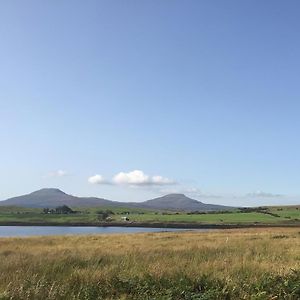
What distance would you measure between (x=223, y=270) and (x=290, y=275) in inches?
68.2

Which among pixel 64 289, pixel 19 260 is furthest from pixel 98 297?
pixel 19 260

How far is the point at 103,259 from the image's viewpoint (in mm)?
13969

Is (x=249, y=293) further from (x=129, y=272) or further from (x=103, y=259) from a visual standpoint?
(x=103, y=259)

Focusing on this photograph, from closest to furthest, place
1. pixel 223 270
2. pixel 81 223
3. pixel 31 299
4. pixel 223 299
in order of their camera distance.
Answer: pixel 31 299 → pixel 223 299 → pixel 223 270 → pixel 81 223

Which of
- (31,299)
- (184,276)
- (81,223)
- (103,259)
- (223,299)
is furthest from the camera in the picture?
(81,223)

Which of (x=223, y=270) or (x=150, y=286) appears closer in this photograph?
(x=150, y=286)

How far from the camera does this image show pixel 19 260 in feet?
40.5

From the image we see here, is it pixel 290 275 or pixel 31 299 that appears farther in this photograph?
pixel 290 275

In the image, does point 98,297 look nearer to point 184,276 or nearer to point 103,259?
point 184,276

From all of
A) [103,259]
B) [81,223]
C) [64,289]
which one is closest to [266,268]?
[103,259]

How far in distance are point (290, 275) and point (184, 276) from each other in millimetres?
2234

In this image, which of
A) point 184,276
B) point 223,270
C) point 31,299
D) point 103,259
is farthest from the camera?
point 103,259

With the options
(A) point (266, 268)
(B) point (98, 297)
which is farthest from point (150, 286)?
Result: (A) point (266, 268)

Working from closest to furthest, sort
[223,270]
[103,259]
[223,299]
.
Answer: [223,299] < [223,270] < [103,259]
